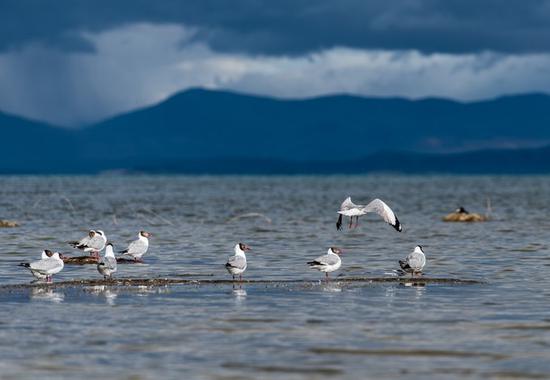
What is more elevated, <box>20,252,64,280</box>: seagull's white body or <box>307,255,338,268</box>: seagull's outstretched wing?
<box>307,255,338,268</box>: seagull's outstretched wing

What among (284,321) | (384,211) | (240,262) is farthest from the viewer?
(384,211)

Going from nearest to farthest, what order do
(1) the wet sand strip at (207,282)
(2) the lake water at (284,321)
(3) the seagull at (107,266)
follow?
(2) the lake water at (284,321) < (1) the wet sand strip at (207,282) < (3) the seagull at (107,266)

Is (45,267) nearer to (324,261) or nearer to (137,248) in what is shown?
(137,248)

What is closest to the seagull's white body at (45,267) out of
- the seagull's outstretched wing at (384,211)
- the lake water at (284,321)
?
the lake water at (284,321)

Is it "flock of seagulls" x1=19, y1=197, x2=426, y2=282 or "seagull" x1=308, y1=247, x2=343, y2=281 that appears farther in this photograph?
"seagull" x1=308, y1=247, x2=343, y2=281

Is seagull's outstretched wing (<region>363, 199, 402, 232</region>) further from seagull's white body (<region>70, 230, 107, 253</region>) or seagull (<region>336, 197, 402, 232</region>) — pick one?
seagull's white body (<region>70, 230, 107, 253</region>)

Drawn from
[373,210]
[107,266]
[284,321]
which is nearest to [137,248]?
[107,266]

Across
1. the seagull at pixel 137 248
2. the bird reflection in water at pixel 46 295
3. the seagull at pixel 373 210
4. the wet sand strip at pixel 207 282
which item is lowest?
the bird reflection in water at pixel 46 295

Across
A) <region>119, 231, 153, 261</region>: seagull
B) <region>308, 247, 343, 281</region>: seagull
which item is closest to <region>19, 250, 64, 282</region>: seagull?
<region>119, 231, 153, 261</region>: seagull

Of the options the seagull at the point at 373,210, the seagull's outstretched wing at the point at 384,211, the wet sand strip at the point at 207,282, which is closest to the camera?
the wet sand strip at the point at 207,282

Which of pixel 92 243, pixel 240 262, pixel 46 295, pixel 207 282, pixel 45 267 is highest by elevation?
pixel 92 243

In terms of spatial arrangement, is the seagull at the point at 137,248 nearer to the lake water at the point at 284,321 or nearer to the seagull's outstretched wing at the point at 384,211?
the lake water at the point at 284,321

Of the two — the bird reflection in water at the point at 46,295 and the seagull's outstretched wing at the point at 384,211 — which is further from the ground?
the seagull's outstretched wing at the point at 384,211

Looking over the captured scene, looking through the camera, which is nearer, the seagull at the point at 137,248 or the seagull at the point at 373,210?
the seagull at the point at 373,210
